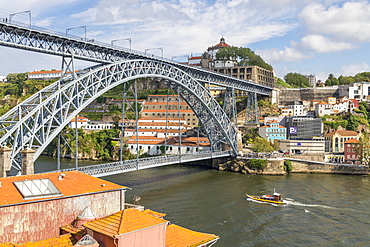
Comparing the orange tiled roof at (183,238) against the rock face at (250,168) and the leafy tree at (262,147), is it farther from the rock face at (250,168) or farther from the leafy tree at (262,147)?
the leafy tree at (262,147)

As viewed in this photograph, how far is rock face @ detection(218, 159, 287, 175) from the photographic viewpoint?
145ft

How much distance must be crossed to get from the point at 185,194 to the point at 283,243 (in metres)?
12.1

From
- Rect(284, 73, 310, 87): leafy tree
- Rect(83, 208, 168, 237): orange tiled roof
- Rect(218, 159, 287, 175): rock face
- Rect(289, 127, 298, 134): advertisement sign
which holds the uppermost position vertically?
Rect(284, 73, 310, 87): leafy tree

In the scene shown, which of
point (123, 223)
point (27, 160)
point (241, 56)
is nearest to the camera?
point (123, 223)

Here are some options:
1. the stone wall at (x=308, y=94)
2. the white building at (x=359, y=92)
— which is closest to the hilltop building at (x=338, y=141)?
→ the white building at (x=359, y=92)

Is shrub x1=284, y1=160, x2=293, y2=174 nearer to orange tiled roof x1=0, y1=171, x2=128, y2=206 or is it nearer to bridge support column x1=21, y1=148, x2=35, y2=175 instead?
bridge support column x1=21, y1=148, x2=35, y2=175

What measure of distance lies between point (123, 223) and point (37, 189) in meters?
4.13

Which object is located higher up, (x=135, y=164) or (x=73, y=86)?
(x=73, y=86)

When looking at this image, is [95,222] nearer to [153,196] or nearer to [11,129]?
[11,129]

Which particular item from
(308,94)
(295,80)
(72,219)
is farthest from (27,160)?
(295,80)

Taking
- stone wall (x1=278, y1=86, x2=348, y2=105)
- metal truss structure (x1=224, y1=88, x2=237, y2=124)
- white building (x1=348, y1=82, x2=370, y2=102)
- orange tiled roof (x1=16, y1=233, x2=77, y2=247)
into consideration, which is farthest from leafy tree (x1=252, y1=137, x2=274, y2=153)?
orange tiled roof (x1=16, y1=233, x2=77, y2=247)

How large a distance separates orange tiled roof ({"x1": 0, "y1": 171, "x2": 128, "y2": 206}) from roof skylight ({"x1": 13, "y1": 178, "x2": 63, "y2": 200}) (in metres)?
0.18

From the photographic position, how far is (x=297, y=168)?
4553 cm

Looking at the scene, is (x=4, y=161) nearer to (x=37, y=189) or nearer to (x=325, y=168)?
(x=37, y=189)
